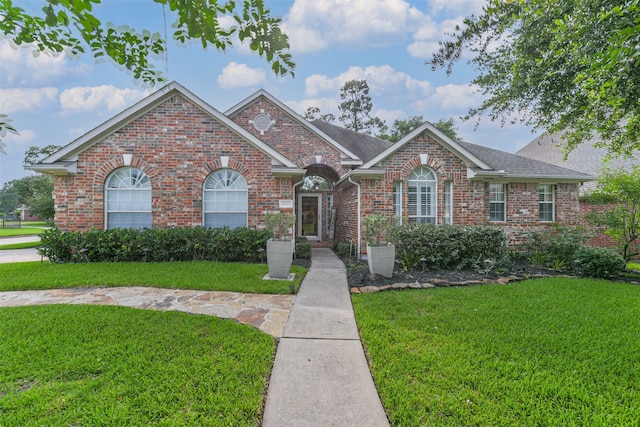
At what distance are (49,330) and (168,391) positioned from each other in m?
2.60

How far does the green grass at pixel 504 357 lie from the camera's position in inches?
93.4

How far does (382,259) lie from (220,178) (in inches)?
231

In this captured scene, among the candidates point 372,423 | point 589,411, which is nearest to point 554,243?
point 589,411

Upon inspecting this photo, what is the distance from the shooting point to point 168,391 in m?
2.53

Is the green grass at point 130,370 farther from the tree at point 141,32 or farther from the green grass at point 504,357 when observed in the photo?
the tree at point 141,32

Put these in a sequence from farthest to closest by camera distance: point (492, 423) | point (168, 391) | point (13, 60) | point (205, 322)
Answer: point (205, 322), point (13, 60), point (168, 391), point (492, 423)

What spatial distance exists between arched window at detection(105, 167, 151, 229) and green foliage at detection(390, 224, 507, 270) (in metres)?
7.83

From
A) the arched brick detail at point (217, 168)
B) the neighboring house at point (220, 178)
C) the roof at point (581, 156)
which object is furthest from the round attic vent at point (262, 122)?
the roof at point (581, 156)

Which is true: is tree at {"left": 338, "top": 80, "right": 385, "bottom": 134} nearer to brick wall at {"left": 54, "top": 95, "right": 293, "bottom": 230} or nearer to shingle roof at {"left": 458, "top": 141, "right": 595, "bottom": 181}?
shingle roof at {"left": 458, "top": 141, "right": 595, "bottom": 181}

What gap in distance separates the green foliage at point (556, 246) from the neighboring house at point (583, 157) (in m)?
7.75

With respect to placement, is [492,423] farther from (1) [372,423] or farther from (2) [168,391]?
(2) [168,391]

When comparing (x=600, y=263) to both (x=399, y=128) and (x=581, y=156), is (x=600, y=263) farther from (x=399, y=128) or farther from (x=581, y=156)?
(x=399, y=128)

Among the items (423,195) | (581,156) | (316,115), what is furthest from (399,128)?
(423,195)

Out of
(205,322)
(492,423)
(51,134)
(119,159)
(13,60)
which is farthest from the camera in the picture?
(119,159)
